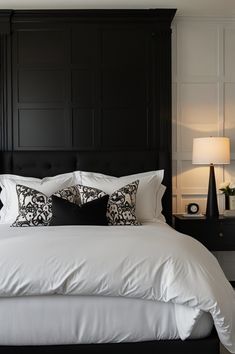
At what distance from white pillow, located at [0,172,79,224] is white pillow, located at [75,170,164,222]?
0.53ft

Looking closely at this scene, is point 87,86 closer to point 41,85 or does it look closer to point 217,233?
point 41,85

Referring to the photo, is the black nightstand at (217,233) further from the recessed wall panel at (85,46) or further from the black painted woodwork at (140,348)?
the recessed wall panel at (85,46)

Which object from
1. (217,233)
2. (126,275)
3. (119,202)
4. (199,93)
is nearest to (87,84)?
(199,93)

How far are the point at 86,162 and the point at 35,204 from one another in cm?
92

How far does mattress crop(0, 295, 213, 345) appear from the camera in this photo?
7.16 ft

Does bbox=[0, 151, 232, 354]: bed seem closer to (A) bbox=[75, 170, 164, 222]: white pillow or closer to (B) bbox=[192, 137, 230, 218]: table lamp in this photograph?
(A) bbox=[75, 170, 164, 222]: white pillow

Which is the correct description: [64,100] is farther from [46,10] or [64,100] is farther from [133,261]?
[133,261]

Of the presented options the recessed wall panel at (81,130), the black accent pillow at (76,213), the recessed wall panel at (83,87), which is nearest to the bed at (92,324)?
the black accent pillow at (76,213)

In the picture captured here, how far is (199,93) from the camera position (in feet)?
14.7

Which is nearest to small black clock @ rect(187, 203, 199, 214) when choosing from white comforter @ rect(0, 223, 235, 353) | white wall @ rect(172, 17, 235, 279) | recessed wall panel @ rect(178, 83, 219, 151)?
white wall @ rect(172, 17, 235, 279)

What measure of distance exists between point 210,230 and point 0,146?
2348mm

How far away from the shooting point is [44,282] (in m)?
2.18

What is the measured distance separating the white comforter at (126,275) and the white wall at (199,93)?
2.18 metres

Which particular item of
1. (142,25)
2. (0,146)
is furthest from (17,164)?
(142,25)
